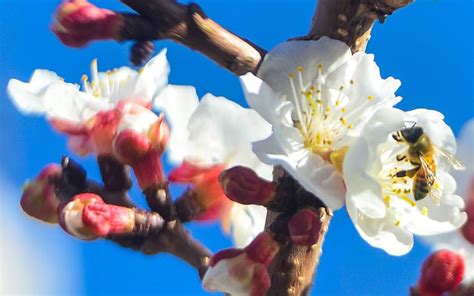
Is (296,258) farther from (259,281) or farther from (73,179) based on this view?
(73,179)

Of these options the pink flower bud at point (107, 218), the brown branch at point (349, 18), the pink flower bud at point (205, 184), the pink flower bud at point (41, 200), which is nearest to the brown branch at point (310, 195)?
the brown branch at point (349, 18)

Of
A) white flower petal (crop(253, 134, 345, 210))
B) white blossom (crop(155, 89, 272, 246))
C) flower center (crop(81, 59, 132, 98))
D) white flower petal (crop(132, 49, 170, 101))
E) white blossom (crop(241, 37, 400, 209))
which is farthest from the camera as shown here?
flower center (crop(81, 59, 132, 98))

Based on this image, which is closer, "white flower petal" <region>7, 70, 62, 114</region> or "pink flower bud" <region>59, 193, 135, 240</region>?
"pink flower bud" <region>59, 193, 135, 240</region>

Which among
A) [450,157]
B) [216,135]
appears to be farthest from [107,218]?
[450,157]

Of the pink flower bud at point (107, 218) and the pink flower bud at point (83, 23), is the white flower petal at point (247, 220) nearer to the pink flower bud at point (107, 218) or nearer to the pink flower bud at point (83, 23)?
the pink flower bud at point (107, 218)

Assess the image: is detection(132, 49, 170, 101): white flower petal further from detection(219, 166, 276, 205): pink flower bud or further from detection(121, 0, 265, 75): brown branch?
detection(219, 166, 276, 205): pink flower bud

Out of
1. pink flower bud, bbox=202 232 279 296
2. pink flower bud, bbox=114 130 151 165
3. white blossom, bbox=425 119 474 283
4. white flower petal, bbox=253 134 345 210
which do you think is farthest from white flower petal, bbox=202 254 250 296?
white blossom, bbox=425 119 474 283

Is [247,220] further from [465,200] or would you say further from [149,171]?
[465,200]
